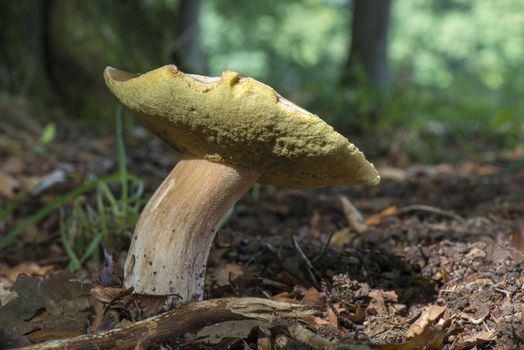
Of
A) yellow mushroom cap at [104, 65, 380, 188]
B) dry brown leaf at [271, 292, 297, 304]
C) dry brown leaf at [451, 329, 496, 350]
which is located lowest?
dry brown leaf at [271, 292, 297, 304]

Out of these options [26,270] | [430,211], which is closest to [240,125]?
[26,270]

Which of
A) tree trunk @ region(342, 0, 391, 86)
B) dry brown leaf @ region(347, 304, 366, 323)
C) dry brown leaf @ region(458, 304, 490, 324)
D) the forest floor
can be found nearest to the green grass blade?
the forest floor

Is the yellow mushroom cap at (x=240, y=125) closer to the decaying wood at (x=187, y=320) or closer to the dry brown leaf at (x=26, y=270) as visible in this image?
the decaying wood at (x=187, y=320)

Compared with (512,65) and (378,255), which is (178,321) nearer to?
(378,255)

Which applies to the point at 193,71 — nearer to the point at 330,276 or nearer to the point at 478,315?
the point at 330,276

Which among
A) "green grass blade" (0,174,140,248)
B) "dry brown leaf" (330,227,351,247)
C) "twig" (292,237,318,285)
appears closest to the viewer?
"twig" (292,237,318,285)

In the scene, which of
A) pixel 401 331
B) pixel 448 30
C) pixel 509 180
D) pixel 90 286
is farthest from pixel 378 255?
pixel 448 30

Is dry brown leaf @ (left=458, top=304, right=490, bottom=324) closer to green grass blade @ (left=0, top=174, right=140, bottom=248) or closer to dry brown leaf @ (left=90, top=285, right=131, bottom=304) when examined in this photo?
dry brown leaf @ (left=90, top=285, right=131, bottom=304)

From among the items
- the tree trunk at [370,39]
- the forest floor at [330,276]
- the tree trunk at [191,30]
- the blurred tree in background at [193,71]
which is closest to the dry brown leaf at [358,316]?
the forest floor at [330,276]
